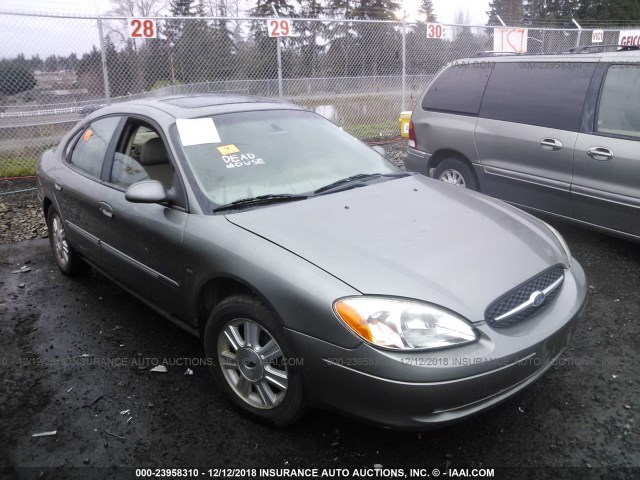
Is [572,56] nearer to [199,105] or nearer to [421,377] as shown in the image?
[199,105]

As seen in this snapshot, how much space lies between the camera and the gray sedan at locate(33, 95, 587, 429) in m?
2.21

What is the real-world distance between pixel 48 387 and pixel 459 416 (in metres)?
2.40

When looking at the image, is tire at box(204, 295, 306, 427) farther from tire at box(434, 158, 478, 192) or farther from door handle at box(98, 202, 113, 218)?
Result: tire at box(434, 158, 478, 192)

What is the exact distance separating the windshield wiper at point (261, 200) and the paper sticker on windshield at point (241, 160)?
29cm

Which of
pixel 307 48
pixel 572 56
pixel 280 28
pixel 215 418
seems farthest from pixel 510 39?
pixel 215 418

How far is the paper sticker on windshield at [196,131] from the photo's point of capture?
3.22 meters

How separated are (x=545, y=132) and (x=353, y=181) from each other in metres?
2.51

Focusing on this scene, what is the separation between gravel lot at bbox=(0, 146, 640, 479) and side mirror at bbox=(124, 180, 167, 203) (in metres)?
1.09

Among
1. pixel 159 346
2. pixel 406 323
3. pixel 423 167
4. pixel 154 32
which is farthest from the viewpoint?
pixel 154 32

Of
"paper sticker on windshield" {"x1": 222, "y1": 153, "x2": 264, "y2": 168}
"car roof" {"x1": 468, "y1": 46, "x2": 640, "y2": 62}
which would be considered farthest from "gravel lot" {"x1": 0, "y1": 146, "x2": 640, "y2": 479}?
"car roof" {"x1": 468, "y1": 46, "x2": 640, "y2": 62}

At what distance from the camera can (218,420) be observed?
2.79m

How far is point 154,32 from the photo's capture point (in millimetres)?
8328

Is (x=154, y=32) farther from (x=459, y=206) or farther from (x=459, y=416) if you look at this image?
(x=459, y=416)

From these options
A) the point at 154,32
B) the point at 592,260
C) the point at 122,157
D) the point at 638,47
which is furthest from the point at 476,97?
the point at 154,32
